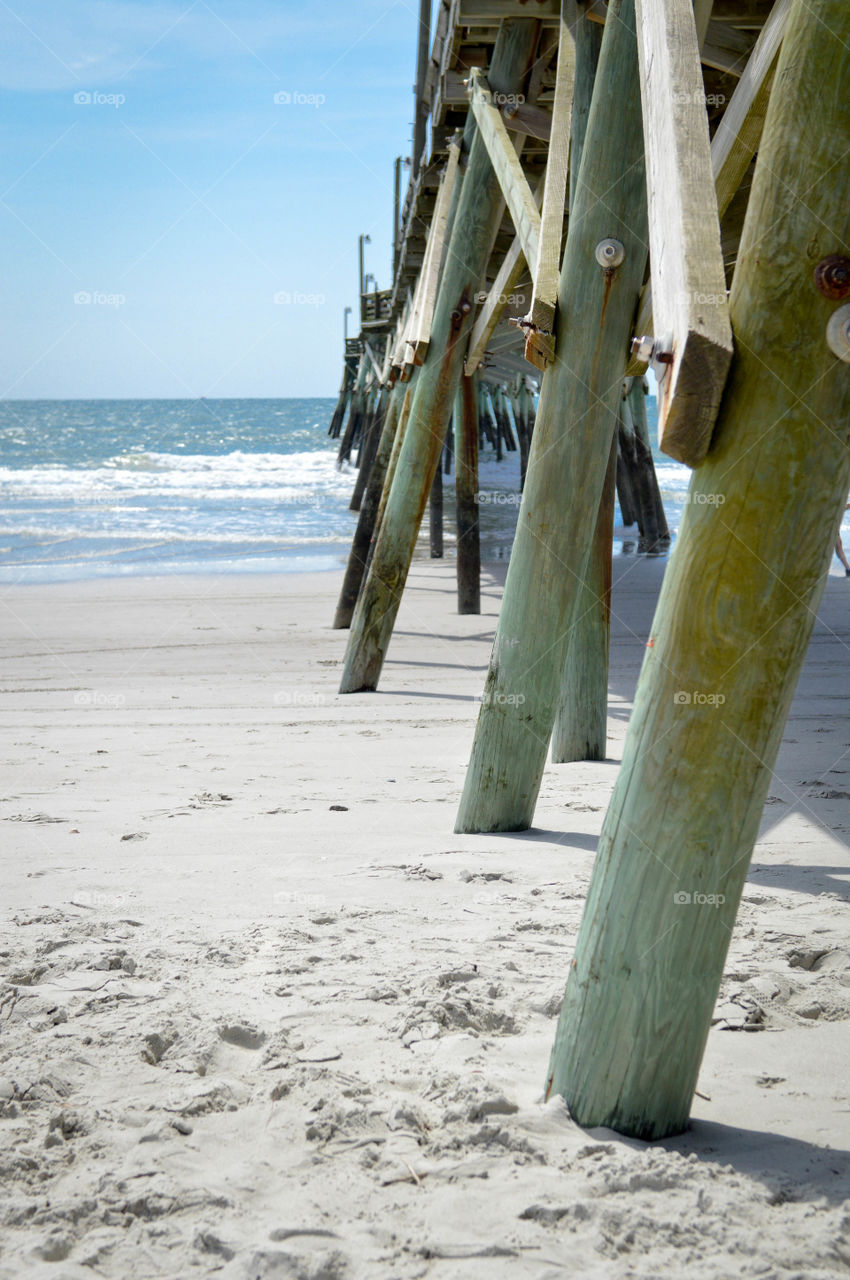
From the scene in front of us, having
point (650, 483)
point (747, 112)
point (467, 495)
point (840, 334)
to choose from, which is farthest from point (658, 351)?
point (650, 483)

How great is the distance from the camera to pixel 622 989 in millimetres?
1830

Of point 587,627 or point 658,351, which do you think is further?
point 587,627

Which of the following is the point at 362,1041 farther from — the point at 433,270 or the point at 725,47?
the point at 433,270

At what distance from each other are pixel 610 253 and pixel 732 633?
211cm

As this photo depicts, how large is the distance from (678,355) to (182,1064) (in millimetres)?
1618

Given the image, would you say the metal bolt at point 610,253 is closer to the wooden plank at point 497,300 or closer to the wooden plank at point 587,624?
the wooden plank at point 587,624

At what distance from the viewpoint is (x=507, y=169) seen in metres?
4.41

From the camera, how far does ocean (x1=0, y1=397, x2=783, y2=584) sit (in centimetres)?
1466

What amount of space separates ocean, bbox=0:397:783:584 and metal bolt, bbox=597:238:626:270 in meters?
9.97

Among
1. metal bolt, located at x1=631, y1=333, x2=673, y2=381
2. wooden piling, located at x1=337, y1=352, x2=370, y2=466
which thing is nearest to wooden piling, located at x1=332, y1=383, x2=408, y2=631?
metal bolt, located at x1=631, y1=333, x2=673, y2=381

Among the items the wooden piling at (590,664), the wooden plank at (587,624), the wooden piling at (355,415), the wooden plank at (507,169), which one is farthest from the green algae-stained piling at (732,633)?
the wooden piling at (355,415)

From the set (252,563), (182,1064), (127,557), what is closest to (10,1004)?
(182,1064)

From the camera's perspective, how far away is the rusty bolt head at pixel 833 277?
1.58 metres

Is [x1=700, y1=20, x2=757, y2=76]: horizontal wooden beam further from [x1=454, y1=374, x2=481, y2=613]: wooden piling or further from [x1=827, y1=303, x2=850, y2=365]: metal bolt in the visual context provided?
[x1=454, y1=374, x2=481, y2=613]: wooden piling
